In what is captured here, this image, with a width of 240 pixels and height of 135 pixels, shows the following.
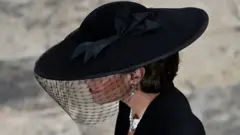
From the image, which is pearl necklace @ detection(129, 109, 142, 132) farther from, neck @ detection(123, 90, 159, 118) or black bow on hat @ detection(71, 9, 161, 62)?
black bow on hat @ detection(71, 9, 161, 62)

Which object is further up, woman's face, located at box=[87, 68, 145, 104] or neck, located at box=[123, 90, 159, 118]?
woman's face, located at box=[87, 68, 145, 104]

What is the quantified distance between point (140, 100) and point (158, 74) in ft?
0.23

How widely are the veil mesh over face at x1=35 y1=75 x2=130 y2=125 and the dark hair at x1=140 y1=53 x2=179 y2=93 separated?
3 centimetres

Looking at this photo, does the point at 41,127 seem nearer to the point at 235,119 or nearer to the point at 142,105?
the point at 235,119

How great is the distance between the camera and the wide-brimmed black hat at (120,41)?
2.92 feet

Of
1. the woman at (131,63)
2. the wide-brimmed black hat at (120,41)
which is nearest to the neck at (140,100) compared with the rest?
the woman at (131,63)

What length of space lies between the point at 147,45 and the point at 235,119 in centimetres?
96

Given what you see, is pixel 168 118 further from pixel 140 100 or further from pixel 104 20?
pixel 104 20

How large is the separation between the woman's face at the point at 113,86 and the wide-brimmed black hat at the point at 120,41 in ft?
0.17

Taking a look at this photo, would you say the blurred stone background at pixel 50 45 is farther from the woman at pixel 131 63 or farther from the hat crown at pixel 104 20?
the hat crown at pixel 104 20

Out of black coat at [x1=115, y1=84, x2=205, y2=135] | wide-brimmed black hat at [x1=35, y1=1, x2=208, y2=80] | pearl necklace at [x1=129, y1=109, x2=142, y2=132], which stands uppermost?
wide-brimmed black hat at [x1=35, y1=1, x2=208, y2=80]

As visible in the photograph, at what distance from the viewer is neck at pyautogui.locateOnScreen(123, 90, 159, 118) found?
1006mm

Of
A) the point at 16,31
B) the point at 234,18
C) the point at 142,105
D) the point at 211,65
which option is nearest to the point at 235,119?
the point at 211,65

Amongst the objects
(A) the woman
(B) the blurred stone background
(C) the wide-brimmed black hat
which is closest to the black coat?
(A) the woman
